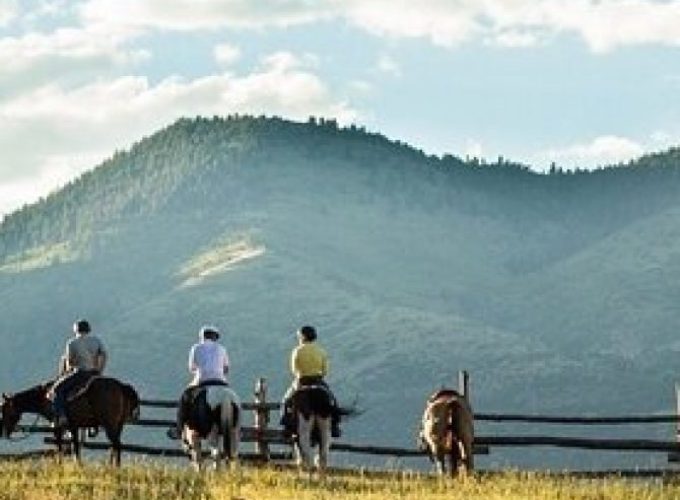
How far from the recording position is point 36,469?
19828mm

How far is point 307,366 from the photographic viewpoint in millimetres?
21984

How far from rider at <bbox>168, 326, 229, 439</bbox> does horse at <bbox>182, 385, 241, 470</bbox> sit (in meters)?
0.10

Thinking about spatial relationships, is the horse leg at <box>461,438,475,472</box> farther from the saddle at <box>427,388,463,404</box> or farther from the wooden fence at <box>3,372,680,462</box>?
the wooden fence at <box>3,372,680,462</box>

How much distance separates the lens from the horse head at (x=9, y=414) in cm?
2756

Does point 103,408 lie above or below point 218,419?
above

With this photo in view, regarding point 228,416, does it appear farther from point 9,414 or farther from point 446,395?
point 9,414

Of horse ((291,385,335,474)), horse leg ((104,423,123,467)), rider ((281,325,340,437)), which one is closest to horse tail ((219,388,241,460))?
rider ((281,325,340,437))

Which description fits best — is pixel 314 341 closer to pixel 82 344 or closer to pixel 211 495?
pixel 82 344

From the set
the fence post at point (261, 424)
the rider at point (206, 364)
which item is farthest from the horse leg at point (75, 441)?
the fence post at point (261, 424)

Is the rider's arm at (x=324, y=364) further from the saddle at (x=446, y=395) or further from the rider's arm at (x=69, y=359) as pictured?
the rider's arm at (x=69, y=359)

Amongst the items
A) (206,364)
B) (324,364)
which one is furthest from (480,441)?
(206,364)

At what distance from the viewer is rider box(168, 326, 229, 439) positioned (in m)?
20.9

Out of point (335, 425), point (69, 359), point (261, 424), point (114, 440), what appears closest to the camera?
point (335, 425)

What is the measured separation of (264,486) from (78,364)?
6534mm
